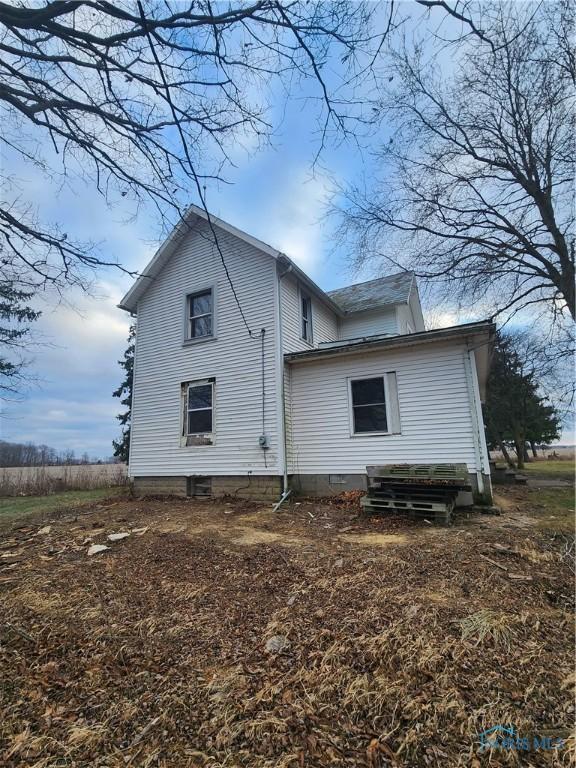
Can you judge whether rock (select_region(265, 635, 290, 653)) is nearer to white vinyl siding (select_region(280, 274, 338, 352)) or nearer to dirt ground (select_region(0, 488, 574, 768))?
dirt ground (select_region(0, 488, 574, 768))

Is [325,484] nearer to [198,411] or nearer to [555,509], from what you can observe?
[198,411]

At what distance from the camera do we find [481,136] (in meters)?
10.7

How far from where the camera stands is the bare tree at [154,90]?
10.0 feet

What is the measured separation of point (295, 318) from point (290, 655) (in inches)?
338

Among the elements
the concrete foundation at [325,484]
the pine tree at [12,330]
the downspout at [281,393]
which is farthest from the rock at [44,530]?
the concrete foundation at [325,484]

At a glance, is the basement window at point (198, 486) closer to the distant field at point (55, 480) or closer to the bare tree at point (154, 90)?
the bare tree at point (154, 90)

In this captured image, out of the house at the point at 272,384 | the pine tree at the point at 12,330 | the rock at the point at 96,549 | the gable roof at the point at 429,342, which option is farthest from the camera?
the house at the point at 272,384

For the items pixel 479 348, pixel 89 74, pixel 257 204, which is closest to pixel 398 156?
pixel 479 348

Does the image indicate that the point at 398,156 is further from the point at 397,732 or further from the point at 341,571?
the point at 397,732

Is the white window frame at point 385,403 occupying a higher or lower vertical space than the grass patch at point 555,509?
higher

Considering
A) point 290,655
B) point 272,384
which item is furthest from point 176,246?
point 290,655

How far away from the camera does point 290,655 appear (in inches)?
102

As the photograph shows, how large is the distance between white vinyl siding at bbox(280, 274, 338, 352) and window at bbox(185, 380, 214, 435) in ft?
8.44

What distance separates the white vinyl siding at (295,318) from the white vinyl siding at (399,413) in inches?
32.7
